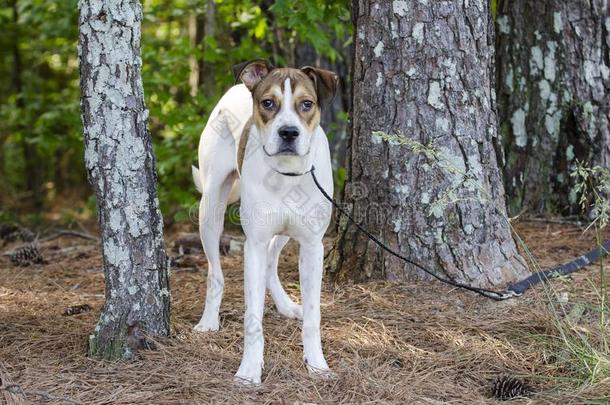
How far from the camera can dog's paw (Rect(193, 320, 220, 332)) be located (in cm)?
455

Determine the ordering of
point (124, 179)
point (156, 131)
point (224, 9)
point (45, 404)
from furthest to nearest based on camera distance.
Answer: point (156, 131) → point (224, 9) → point (124, 179) → point (45, 404)

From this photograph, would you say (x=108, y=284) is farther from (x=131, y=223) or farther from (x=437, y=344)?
(x=437, y=344)

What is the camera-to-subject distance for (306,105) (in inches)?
155

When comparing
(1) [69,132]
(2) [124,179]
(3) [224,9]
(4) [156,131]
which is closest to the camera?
(2) [124,179]

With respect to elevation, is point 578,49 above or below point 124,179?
above

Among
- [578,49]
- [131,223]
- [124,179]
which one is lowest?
[131,223]

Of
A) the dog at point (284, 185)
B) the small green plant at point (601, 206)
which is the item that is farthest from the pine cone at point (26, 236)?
the small green plant at point (601, 206)

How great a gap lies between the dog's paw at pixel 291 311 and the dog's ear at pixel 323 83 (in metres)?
1.47

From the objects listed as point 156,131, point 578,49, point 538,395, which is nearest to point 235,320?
point 538,395

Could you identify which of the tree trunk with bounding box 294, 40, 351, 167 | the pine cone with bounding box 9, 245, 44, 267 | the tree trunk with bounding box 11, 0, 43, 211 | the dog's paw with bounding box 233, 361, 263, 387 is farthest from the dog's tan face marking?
the tree trunk with bounding box 11, 0, 43, 211

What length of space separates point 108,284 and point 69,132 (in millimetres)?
6427

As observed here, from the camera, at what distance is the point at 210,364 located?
402 centimetres

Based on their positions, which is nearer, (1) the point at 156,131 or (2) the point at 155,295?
(2) the point at 155,295

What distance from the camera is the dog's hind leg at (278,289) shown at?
4.82 meters
